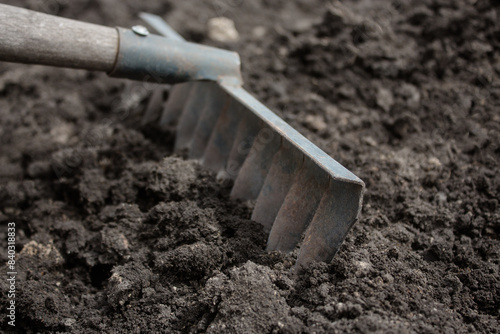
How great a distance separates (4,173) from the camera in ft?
9.29

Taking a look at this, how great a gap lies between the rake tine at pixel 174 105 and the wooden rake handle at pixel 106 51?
0.38 meters

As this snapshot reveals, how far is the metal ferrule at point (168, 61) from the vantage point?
7.75ft

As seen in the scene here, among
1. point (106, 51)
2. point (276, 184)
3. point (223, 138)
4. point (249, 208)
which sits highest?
point (106, 51)

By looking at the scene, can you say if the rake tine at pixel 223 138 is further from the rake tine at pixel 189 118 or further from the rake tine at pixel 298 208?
the rake tine at pixel 298 208

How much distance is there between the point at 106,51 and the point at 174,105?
746mm

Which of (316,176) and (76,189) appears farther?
(76,189)

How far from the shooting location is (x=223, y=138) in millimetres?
2631

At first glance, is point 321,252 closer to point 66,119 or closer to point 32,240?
point 32,240

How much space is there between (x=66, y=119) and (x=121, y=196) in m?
1.15

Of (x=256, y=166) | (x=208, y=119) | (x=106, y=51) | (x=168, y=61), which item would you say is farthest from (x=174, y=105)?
(x=256, y=166)

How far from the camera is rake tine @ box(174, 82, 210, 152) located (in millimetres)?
2805

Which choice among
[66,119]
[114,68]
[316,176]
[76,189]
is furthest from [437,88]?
[66,119]

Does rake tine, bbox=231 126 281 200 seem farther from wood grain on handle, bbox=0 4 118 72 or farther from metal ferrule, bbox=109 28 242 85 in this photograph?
wood grain on handle, bbox=0 4 118 72

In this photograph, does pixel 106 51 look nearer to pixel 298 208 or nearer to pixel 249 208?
pixel 249 208
